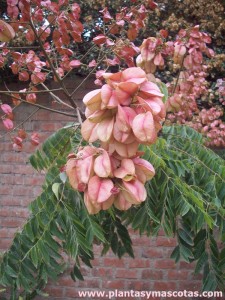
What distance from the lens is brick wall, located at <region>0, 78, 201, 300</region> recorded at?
305 centimetres

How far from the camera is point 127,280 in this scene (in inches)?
121

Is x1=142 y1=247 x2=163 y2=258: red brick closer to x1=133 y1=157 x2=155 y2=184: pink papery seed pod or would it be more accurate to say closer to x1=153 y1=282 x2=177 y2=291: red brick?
x1=153 y1=282 x2=177 y2=291: red brick

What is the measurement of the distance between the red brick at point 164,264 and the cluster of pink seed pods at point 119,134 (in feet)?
7.99

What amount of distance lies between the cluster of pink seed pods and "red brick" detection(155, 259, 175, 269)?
7.99 feet

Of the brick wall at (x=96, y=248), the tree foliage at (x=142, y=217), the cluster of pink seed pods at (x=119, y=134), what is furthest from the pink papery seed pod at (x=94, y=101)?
the brick wall at (x=96, y=248)

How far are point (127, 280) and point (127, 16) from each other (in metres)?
1.94

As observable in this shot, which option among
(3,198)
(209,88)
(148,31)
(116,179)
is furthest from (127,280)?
(116,179)

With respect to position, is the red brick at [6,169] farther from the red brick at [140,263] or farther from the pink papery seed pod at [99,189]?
the pink papery seed pod at [99,189]

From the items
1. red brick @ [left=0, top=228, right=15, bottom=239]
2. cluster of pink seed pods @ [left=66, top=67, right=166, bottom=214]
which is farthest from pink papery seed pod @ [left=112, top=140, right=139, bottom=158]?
red brick @ [left=0, top=228, right=15, bottom=239]

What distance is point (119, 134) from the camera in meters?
0.67

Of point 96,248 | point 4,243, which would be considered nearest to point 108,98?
point 96,248

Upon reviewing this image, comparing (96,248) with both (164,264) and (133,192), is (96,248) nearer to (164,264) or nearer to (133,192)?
(164,264)

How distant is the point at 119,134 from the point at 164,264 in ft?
8.31

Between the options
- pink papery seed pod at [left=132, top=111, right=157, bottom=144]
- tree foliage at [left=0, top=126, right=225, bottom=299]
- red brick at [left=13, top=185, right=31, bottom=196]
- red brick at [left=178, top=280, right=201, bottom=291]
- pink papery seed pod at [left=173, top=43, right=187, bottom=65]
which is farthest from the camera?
red brick at [left=13, top=185, right=31, bottom=196]
